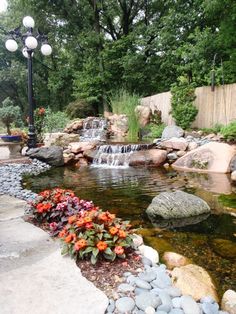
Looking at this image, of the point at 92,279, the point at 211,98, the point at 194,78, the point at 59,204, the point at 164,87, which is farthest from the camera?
the point at 164,87

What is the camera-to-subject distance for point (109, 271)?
2094 millimetres

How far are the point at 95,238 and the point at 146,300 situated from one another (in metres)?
0.64

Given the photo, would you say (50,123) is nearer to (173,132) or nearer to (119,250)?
(173,132)

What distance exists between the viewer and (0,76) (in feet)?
71.1

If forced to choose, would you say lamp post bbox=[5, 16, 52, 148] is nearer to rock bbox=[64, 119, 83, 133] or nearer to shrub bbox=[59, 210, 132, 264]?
rock bbox=[64, 119, 83, 133]

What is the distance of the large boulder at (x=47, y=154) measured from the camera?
7.75m

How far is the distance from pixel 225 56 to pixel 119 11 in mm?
8475

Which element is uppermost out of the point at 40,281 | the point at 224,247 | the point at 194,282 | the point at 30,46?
the point at 30,46

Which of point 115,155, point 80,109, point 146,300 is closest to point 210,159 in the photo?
point 115,155

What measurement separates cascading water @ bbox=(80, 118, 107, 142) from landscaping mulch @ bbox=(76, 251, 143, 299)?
9.58m

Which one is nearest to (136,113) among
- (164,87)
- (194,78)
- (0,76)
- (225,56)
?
(194,78)

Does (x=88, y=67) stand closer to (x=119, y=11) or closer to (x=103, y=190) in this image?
(x=119, y=11)

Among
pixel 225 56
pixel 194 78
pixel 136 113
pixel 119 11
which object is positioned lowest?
pixel 136 113

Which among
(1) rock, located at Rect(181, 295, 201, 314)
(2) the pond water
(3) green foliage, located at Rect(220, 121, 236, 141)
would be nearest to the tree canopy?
(3) green foliage, located at Rect(220, 121, 236, 141)
